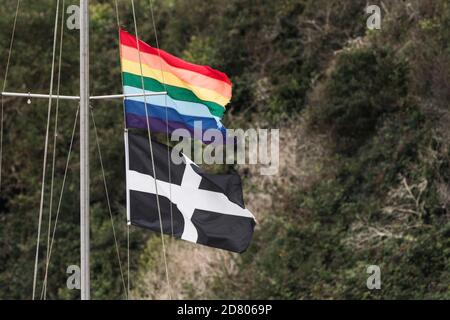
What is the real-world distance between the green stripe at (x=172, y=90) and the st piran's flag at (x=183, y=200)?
662mm

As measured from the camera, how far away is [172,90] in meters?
14.9

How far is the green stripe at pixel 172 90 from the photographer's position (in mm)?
14828

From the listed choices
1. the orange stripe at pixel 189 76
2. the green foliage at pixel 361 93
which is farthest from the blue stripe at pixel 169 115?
the green foliage at pixel 361 93

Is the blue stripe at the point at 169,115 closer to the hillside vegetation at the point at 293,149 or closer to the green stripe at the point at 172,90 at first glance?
the green stripe at the point at 172,90

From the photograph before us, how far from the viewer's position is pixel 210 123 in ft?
48.7

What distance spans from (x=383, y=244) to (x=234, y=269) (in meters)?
3.36

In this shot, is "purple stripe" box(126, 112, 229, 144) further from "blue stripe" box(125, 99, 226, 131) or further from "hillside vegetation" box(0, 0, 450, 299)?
"hillside vegetation" box(0, 0, 450, 299)

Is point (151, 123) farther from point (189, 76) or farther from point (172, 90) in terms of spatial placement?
point (189, 76)

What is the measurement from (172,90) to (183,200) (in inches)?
52.1

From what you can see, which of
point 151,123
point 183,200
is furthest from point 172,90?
point 183,200

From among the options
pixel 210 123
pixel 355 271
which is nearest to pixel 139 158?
pixel 210 123

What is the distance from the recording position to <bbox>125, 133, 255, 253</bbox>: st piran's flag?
14.5 metres
